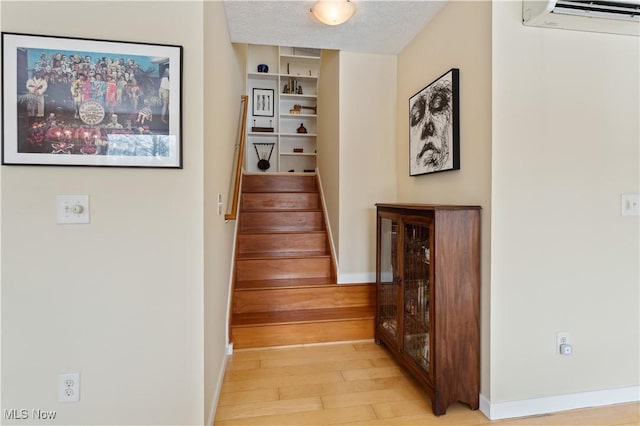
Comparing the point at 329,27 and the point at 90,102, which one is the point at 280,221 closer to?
the point at 329,27

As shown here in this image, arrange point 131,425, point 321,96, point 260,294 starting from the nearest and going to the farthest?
point 131,425 → point 260,294 → point 321,96

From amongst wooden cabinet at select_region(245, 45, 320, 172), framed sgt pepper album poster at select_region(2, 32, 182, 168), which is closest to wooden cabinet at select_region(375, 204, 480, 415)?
framed sgt pepper album poster at select_region(2, 32, 182, 168)

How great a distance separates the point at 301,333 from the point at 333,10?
2237 mm

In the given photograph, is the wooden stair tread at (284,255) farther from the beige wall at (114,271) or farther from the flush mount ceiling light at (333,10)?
the flush mount ceiling light at (333,10)

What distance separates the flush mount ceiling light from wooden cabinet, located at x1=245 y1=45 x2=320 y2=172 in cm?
296

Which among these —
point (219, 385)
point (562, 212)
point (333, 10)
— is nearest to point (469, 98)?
point (562, 212)

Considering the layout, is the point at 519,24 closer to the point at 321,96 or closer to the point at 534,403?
the point at 534,403

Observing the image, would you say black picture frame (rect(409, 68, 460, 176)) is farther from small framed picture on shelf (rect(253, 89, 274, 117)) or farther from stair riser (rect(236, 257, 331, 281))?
small framed picture on shelf (rect(253, 89, 274, 117))

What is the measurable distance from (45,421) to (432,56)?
297cm

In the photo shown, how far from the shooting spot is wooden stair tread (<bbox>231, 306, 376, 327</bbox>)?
A: 8.26 feet

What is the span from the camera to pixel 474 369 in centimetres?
182

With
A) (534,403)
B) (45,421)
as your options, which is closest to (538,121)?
(534,403)

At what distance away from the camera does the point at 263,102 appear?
515cm

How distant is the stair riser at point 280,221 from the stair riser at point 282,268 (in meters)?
0.53
